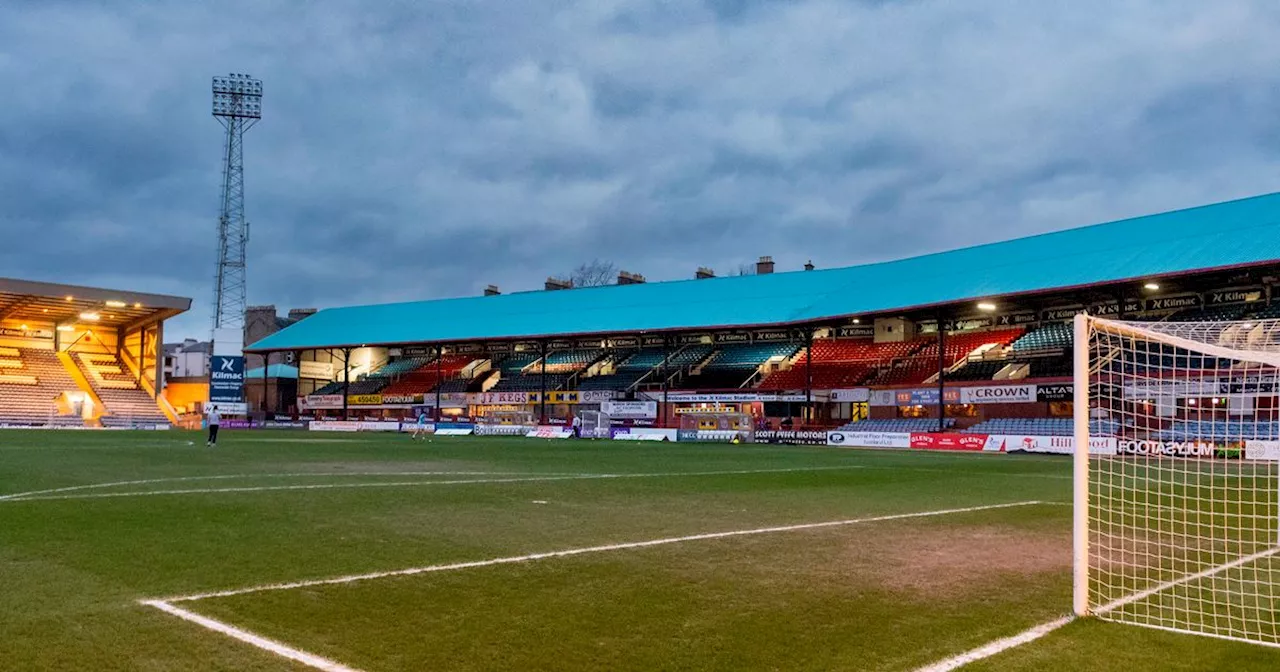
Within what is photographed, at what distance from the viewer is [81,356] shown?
6116 centimetres

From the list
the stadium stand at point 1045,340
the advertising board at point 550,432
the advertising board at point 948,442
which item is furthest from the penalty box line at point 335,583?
the advertising board at point 550,432

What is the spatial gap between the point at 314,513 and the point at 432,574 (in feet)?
16.7

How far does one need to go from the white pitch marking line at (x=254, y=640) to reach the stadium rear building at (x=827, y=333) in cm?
3814

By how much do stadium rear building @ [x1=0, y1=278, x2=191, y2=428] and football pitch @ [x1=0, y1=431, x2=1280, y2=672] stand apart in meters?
42.8

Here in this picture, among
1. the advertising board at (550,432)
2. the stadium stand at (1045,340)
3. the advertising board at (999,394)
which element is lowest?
the advertising board at (550,432)

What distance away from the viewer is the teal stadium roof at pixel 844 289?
3797 centimetres

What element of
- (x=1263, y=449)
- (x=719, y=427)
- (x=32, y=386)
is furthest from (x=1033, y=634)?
(x=32, y=386)

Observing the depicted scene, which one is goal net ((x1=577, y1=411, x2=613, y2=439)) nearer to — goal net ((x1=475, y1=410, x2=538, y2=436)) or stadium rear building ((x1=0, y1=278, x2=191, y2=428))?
goal net ((x1=475, y1=410, x2=538, y2=436))

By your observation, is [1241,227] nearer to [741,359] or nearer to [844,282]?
[844,282]

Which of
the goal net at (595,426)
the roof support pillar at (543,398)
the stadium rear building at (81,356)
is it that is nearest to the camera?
the goal net at (595,426)

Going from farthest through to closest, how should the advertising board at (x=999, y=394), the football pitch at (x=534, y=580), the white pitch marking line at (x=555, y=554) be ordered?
the advertising board at (x=999, y=394), the white pitch marking line at (x=555, y=554), the football pitch at (x=534, y=580)

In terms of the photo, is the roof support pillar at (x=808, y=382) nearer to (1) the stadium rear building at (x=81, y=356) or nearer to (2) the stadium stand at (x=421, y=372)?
(2) the stadium stand at (x=421, y=372)

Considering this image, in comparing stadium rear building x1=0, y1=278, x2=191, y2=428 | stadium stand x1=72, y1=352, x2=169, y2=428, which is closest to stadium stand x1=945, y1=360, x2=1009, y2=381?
stadium rear building x1=0, y1=278, x2=191, y2=428

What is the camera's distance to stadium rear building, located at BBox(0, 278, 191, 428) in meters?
52.8
